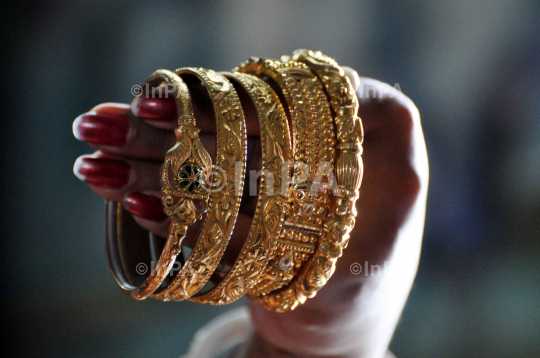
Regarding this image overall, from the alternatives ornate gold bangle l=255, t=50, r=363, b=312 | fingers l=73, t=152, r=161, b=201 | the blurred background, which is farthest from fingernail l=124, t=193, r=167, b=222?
the blurred background

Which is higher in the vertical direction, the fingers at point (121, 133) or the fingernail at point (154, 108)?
the fingernail at point (154, 108)

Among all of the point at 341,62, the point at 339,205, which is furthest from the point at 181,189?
the point at 341,62

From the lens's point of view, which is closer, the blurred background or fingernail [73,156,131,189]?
fingernail [73,156,131,189]

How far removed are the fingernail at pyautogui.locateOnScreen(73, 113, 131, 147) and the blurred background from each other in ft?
1.75

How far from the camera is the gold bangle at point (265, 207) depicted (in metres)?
0.33

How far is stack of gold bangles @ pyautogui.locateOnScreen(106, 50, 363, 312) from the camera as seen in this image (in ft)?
1.04

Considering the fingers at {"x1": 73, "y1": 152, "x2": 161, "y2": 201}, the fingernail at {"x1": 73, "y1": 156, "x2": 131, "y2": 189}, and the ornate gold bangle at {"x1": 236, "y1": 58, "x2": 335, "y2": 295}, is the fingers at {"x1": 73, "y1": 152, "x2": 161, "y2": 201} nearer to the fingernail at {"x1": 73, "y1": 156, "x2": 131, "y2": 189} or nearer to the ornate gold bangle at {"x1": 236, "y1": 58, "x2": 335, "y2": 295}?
the fingernail at {"x1": 73, "y1": 156, "x2": 131, "y2": 189}

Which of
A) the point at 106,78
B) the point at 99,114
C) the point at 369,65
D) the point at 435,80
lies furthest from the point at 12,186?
the point at 435,80

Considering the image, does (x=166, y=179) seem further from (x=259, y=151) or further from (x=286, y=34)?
(x=286, y=34)

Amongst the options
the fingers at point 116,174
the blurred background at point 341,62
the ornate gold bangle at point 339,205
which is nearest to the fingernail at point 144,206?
the fingers at point 116,174

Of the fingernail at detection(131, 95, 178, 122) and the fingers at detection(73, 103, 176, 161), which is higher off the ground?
the fingernail at detection(131, 95, 178, 122)

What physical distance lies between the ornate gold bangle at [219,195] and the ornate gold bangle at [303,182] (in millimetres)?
45

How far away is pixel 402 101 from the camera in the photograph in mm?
419

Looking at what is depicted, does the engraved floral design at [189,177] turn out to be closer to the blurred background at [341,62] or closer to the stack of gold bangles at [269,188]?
→ the stack of gold bangles at [269,188]
